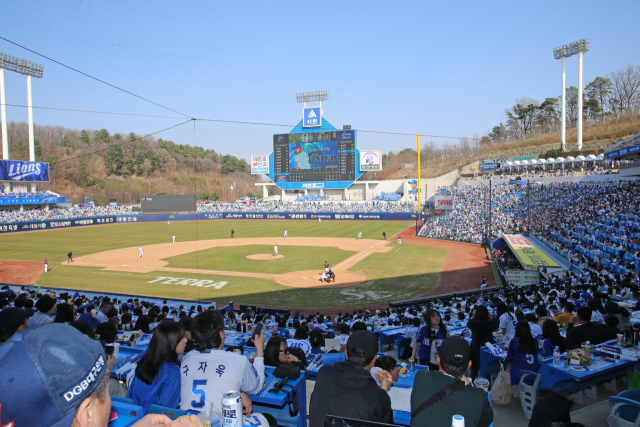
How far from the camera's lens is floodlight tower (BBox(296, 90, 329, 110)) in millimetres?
78125

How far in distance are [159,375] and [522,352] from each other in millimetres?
5684

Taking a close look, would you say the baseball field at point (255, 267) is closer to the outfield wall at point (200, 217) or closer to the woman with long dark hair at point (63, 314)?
the outfield wall at point (200, 217)

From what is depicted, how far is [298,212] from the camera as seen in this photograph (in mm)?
68062

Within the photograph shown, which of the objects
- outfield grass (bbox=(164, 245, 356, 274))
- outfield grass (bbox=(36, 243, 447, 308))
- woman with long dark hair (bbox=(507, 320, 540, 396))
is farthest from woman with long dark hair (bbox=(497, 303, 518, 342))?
outfield grass (bbox=(164, 245, 356, 274))

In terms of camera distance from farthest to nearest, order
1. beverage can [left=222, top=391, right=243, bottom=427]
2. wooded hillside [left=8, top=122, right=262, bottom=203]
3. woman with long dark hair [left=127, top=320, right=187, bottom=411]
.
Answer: wooded hillside [left=8, top=122, right=262, bottom=203]
woman with long dark hair [left=127, top=320, right=187, bottom=411]
beverage can [left=222, top=391, right=243, bottom=427]

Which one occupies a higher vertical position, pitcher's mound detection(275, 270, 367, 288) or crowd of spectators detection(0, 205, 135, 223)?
crowd of spectators detection(0, 205, 135, 223)

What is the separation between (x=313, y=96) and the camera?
79938mm

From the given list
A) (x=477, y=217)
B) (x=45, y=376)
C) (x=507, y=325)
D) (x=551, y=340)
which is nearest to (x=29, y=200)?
(x=477, y=217)

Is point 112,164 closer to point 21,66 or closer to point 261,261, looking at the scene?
point 21,66

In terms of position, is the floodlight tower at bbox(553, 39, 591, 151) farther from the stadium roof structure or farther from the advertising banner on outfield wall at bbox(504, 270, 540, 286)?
the advertising banner on outfield wall at bbox(504, 270, 540, 286)

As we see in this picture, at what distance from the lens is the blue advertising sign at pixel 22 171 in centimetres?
6153

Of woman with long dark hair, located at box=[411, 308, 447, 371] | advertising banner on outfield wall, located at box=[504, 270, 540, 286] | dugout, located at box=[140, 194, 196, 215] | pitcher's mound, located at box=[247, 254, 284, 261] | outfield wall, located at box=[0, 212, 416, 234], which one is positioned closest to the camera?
woman with long dark hair, located at box=[411, 308, 447, 371]

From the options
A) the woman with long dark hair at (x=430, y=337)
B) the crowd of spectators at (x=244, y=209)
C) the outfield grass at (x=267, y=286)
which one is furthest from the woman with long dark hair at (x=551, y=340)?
the crowd of spectators at (x=244, y=209)

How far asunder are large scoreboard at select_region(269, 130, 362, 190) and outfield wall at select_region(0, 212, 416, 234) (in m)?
9.14
